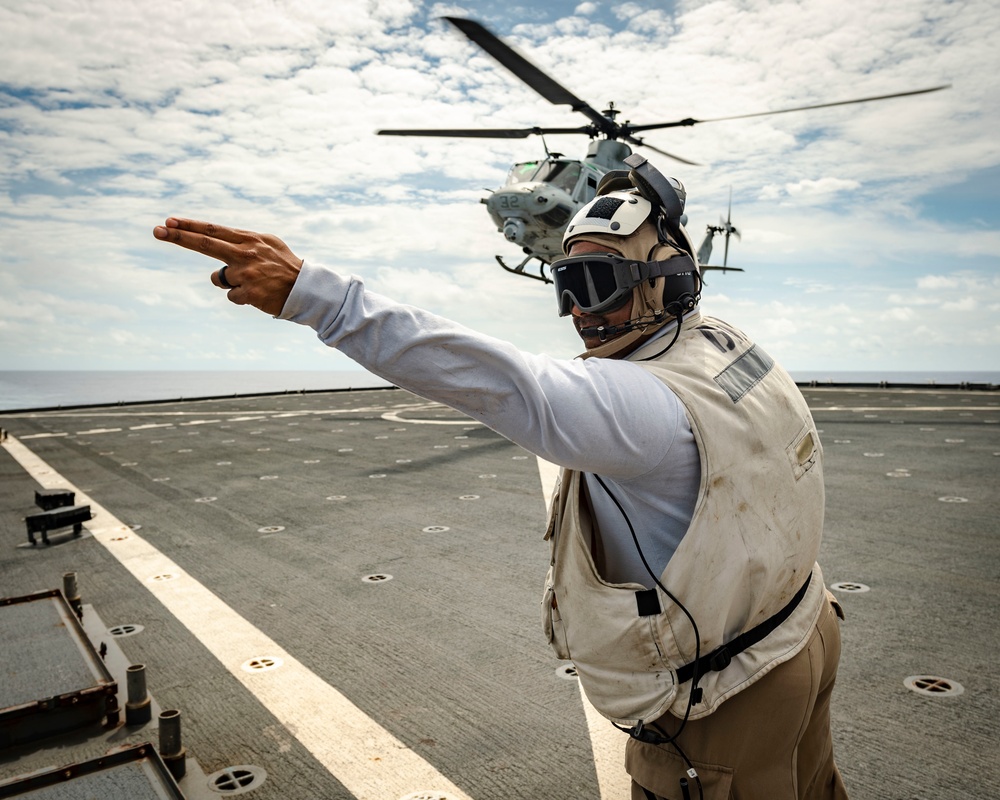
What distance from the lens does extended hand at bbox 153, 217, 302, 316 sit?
1585 millimetres

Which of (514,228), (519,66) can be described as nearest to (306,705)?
(519,66)

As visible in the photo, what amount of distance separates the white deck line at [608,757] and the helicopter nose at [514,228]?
48.0ft

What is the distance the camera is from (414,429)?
17547 millimetres

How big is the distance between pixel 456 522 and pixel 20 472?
359 inches

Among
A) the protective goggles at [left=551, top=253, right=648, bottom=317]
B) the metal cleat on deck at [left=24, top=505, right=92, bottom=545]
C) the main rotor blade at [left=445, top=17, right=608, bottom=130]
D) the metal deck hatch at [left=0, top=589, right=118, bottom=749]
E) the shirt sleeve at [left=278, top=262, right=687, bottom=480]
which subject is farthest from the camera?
the main rotor blade at [left=445, top=17, right=608, bottom=130]

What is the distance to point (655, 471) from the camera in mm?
1790

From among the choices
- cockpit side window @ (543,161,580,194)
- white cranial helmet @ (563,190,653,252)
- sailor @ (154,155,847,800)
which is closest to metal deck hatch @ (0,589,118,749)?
sailor @ (154,155,847,800)

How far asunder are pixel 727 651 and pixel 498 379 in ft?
3.50

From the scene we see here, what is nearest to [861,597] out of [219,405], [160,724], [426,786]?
[426,786]

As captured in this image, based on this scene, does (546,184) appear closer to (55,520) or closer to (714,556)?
(55,520)

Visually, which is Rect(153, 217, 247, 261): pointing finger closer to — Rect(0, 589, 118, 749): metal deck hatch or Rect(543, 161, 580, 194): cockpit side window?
Rect(0, 589, 118, 749): metal deck hatch

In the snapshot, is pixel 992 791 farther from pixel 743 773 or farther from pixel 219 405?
pixel 219 405

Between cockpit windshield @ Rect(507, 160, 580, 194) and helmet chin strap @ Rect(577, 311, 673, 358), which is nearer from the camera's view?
helmet chin strap @ Rect(577, 311, 673, 358)

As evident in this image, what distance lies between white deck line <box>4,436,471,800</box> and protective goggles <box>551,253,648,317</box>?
7.71 feet
